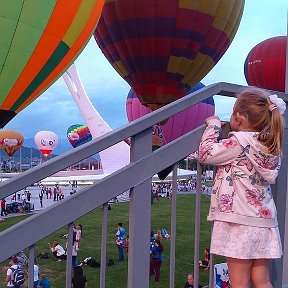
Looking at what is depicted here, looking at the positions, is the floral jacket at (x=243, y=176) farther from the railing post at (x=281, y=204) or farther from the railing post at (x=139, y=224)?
the railing post at (x=281, y=204)

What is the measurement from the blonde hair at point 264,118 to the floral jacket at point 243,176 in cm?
3

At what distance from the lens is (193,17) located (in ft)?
32.9

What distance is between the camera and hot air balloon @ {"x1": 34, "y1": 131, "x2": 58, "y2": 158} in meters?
41.4

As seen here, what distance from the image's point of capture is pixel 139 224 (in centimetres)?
217

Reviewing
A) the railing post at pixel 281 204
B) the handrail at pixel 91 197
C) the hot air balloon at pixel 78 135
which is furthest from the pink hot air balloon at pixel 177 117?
the hot air balloon at pixel 78 135

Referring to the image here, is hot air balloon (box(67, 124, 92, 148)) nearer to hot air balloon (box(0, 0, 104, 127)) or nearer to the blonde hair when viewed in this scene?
hot air balloon (box(0, 0, 104, 127))

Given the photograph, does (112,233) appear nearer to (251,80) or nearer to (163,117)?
(251,80)

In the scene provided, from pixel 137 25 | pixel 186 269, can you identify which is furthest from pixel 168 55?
pixel 186 269

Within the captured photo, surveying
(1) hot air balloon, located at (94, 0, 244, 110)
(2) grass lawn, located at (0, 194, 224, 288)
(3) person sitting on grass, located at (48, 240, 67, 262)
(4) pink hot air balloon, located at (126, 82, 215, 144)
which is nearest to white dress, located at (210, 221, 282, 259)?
(2) grass lawn, located at (0, 194, 224, 288)

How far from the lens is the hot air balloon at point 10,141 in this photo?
35344 millimetres

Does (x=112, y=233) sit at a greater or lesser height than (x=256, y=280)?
lesser

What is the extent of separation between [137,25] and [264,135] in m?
8.54

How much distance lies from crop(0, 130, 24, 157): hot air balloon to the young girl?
3444 cm

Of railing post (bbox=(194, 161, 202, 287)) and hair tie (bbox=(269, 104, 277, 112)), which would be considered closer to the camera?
hair tie (bbox=(269, 104, 277, 112))
